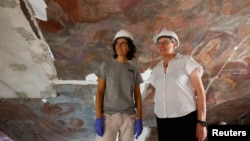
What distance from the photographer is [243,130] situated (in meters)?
4.67

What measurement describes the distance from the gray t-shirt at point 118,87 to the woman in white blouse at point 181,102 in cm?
29

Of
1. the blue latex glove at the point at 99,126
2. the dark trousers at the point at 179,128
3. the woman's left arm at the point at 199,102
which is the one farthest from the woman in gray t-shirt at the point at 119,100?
the woman's left arm at the point at 199,102

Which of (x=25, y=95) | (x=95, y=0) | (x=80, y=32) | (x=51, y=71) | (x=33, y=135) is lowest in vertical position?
(x=33, y=135)

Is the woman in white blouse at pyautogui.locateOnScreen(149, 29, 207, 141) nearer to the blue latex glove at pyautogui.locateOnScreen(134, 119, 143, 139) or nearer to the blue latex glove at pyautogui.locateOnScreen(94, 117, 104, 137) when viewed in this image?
the blue latex glove at pyautogui.locateOnScreen(134, 119, 143, 139)

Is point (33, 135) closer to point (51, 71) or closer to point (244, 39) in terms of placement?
point (51, 71)

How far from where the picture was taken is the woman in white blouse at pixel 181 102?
9.07 ft

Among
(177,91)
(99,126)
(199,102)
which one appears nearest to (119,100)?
(99,126)

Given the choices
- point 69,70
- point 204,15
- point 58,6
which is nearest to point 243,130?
point 204,15

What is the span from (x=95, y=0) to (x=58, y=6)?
18.5 inches

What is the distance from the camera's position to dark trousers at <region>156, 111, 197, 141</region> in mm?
2750

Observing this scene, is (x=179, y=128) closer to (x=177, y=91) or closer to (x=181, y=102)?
(x=181, y=102)

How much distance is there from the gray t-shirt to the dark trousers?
1.26ft

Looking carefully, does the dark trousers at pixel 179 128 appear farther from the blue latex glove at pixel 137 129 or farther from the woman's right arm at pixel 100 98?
the woman's right arm at pixel 100 98

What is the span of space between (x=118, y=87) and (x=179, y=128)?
730mm
